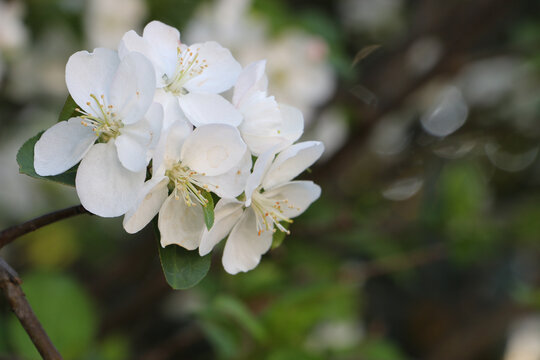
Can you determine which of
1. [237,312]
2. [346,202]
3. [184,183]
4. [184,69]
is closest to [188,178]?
[184,183]

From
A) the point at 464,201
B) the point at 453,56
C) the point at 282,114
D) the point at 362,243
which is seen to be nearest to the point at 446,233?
the point at 464,201

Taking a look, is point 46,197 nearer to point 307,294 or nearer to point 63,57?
point 63,57

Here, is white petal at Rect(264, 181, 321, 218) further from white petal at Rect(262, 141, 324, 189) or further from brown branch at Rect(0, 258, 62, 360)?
brown branch at Rect(0, 258, 62, 360)

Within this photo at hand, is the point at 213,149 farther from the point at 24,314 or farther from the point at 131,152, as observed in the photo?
the point at 24,314

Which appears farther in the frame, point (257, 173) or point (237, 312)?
point (237, 312)

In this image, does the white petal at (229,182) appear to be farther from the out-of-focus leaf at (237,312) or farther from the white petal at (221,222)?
the out-of-focus leaf at (237,312)

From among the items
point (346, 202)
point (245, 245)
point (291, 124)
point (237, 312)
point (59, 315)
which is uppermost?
point (291, 124)

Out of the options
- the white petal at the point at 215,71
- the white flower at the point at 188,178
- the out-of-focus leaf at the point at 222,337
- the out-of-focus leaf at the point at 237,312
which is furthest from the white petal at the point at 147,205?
the out-of-focus leaf at the point at 222,337

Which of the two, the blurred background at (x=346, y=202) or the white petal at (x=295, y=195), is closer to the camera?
the white petal at (x=295, y=195)
